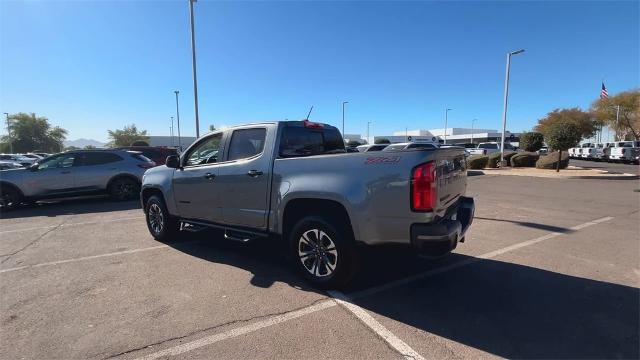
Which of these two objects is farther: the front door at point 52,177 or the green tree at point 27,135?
the green tree at point 27,135

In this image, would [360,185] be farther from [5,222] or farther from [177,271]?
[5,222]

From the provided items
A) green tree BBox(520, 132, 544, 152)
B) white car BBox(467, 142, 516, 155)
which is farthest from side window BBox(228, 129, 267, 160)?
white car BBox(467, 142, 516, 155)

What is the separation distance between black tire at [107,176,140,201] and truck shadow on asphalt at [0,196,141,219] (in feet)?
0.62

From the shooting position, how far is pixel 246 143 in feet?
15.9

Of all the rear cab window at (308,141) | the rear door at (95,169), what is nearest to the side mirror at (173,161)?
the rear cab window at (308,141)

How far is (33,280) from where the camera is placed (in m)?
4.55

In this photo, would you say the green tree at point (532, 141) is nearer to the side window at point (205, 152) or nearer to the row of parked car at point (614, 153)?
the row of parked car at point (614, 153)

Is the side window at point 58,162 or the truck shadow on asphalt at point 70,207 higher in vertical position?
the side window at point 58,162

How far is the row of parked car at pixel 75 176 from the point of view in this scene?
10148 mm

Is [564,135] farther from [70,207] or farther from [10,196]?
[10,196]

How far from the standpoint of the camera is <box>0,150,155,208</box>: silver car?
1015 cm

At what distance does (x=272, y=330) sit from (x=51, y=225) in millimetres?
7219

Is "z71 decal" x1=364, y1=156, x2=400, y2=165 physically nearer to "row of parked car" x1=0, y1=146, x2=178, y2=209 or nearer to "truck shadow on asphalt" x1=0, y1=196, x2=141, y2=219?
"truck shadow on asphalt" x1=0, y1=196, x2=141, y2=219

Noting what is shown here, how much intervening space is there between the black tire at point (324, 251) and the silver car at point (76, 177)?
29.1ft
